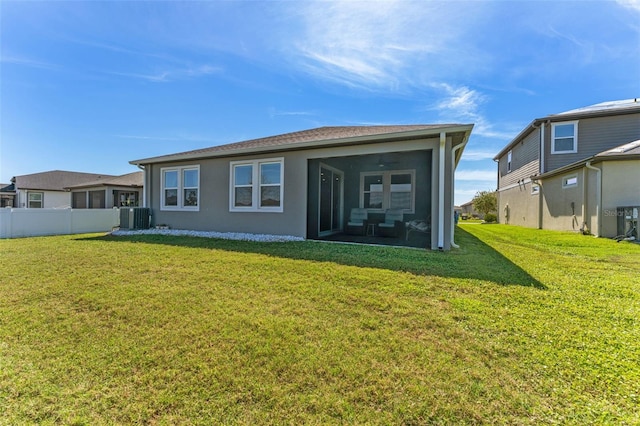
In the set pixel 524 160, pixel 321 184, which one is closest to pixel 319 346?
pixel 321 184

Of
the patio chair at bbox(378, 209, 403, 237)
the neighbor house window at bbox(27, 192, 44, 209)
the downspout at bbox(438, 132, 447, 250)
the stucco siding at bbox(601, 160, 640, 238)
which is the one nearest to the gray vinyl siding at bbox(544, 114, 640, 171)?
the stucco siding at bbox(601, 160, 640, 238)

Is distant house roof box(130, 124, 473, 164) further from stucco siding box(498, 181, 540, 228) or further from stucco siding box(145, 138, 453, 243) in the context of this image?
stucco siding box(498, 181, 540, 228)

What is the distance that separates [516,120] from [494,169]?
8471mm

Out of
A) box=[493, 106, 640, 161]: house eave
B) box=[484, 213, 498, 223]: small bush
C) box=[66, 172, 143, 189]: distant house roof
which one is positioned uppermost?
box=[493, 106, 640, 161]: house eave

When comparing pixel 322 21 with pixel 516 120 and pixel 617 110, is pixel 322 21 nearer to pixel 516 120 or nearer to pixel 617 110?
pixel 617 110

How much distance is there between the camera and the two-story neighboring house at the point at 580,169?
31.4ft

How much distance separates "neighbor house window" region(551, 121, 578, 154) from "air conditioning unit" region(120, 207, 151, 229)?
18866mm

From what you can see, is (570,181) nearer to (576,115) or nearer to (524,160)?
(576,115)

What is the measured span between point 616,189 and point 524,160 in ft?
24.4

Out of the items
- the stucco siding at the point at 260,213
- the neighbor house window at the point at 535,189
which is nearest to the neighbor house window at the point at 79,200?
the stucco siding at the point at 260,213

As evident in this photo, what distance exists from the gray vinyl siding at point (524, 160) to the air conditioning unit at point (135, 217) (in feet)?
61.2

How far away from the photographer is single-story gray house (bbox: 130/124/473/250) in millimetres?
6598

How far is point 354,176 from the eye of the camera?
1162 cm

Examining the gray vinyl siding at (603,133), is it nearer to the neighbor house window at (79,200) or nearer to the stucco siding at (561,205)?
the stucco siding at (561,205)
